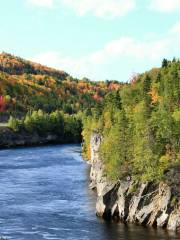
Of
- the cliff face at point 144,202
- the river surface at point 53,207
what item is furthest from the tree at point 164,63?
the cliff face at point 144,202

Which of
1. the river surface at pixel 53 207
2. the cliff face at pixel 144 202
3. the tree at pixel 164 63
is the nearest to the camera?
the river surface at pixel 53 207

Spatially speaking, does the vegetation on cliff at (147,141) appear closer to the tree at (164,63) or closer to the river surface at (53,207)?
the river surface at (53,207)

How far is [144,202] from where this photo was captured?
91.1 metres

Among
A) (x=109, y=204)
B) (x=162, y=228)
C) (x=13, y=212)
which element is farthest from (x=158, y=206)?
(x=13, y=212)

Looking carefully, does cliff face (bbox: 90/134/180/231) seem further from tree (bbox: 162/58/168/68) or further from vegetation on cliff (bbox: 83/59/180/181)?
tree (bbox: 162/58/168/68)

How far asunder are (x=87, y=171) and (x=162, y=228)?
229 ft

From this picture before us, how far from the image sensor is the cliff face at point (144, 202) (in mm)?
86750

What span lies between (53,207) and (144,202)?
21.6 meters

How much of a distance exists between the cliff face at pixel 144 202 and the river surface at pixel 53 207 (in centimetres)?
207

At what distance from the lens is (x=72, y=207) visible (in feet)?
347

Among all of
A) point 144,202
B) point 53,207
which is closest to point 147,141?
point 144,202

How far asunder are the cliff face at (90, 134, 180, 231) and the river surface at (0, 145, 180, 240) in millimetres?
2067

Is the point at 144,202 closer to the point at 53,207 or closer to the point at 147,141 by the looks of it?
the point at 147,141

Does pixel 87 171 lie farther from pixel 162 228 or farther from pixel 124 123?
pixel 162 228
